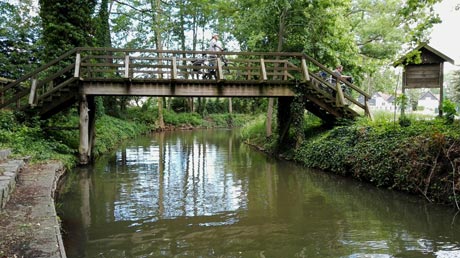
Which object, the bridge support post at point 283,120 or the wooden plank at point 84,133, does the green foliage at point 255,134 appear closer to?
the bridge support post at point 283,120

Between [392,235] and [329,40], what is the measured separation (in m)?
13.0

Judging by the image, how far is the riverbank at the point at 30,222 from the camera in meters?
4.61

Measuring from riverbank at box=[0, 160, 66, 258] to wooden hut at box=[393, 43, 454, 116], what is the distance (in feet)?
37.3

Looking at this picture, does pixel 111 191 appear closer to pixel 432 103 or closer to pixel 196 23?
pixel 196 23

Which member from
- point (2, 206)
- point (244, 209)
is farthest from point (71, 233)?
point (244, 209)

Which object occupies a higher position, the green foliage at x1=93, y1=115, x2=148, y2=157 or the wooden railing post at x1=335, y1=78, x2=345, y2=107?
the wooden railing post at x1=335, y1=78, x2=345, y2=107

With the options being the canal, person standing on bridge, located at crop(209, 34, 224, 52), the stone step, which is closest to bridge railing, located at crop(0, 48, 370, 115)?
person standing on bridge, located at crop(209, 34, 224, 52)

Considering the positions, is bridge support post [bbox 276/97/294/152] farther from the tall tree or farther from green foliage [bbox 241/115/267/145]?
the tall tree

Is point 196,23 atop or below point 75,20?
atop

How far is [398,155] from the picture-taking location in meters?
10.6

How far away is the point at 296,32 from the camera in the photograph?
19.7m

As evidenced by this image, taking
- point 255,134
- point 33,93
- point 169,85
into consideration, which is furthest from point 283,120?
point 33,93

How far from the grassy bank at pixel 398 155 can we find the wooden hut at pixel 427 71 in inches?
80.6

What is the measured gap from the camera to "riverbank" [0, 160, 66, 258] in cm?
461
